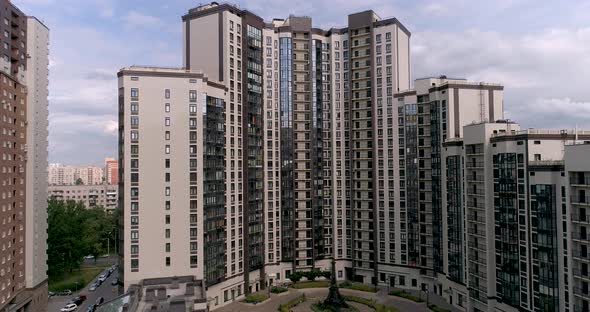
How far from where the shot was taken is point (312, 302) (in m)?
66.5

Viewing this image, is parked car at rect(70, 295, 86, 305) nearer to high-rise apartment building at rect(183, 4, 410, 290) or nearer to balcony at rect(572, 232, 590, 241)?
high-rise apartment building at rect(183, 4, 410, 290)

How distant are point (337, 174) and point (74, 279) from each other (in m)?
61.4

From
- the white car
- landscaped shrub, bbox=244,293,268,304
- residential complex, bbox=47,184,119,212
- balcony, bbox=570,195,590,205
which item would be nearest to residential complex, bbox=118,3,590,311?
balcony, bbox=570,195,590,205

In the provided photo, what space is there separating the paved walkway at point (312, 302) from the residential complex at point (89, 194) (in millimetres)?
114284

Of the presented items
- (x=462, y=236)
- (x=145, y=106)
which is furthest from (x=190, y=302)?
(x=462, y=236)

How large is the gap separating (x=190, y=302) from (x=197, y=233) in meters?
11.2

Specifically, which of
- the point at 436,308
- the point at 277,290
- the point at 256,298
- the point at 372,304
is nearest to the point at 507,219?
the point at 436,308

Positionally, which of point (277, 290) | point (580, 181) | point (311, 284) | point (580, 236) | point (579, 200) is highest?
point (580, 181)

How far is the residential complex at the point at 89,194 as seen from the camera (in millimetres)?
161500

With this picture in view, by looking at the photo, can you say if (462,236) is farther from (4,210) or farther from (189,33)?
(4,210)

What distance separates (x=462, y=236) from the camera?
196 ft

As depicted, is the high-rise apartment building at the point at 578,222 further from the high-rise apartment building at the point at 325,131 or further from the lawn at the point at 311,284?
the lawn at the point at 311,284

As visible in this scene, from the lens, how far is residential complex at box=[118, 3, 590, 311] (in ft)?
158

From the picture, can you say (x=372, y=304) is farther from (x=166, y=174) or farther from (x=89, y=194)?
(x=89, y=194)
